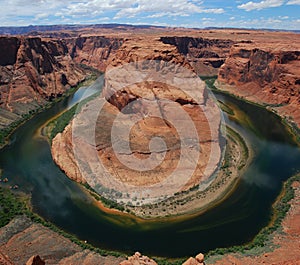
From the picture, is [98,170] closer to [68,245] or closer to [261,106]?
[68,245]

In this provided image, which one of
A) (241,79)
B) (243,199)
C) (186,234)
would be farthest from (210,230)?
(241,79)

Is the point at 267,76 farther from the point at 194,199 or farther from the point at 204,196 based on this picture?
the point at 194,199

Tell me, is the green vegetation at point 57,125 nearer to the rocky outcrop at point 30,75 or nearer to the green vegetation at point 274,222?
the rocky outcrop at point 30,75

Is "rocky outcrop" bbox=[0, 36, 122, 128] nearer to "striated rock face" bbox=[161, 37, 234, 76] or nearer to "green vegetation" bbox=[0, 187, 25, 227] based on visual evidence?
"green vegetation" bbox=[0, 187, 25, 227]

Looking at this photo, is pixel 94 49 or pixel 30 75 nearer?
pixel 30 75

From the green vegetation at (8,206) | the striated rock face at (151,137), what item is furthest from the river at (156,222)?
the striated rock face at (151,137)

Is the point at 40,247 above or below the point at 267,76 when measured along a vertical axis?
below

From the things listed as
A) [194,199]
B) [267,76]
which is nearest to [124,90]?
[194,199]
